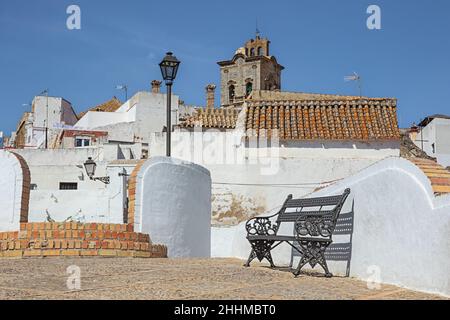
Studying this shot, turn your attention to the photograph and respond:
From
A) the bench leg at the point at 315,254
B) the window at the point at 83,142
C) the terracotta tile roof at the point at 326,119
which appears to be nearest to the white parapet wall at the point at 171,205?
the bench leg at the point at 315,254

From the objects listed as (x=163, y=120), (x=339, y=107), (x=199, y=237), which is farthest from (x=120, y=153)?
(x=199, y=237)

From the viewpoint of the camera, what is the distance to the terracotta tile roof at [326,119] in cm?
2177

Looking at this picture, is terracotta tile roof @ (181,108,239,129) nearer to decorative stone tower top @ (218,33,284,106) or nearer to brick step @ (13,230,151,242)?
brick step @ (13,230,151,242)

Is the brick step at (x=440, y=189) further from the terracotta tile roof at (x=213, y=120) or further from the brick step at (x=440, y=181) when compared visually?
the terracotta tile roof at (x=213, y=120)

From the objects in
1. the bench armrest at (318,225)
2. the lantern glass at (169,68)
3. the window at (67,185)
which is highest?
the lantern glass at (169,68)

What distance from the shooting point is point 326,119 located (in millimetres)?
22547

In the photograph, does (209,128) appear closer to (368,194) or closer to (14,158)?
(14,158)

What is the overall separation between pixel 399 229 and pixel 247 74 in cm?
5744

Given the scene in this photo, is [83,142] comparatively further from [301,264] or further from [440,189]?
[440,189]

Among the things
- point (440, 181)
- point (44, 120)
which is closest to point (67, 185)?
point (44, 120)

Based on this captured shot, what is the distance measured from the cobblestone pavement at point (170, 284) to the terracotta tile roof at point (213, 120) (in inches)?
688

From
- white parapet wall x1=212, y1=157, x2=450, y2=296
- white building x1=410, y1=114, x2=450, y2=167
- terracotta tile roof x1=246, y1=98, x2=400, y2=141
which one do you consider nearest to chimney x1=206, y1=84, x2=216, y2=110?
white building x1=410, y1=114, x2=450, y2=167

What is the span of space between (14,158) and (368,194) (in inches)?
263

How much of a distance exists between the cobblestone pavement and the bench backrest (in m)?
0.79
